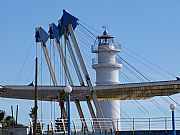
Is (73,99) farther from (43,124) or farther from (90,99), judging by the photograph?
(43,124)

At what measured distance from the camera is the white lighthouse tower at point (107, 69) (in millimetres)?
58406

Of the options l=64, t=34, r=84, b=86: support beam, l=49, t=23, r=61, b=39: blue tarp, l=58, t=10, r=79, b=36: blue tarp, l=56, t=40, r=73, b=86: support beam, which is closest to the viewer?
l=64, t=34, r=84, b=86: support beam

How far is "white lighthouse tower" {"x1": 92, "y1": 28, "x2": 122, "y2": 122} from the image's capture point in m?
58.4

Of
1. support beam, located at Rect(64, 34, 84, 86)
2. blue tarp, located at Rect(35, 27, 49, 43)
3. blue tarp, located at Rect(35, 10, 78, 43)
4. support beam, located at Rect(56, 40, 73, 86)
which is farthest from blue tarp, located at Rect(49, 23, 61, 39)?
support beam, located at Rect(64, 34, 84, 86)

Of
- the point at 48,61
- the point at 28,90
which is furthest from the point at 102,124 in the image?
the point at 48,61

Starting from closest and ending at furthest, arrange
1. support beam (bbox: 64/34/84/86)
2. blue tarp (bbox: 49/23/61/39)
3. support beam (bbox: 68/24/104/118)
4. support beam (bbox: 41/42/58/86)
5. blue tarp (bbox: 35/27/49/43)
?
support beam (bbox: 68/24/104/118), support beam (bbox: 64/34/84/86), support beam (bbox: 41/42/58/86), blue tarp (bbox: 49/23/61/39), blue tarp (bbox: 35/27/49/43)

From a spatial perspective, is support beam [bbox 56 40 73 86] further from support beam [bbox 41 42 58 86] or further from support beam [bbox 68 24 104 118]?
support beam [bbox 68 24 104 118]

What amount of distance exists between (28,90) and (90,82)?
6.16 metres

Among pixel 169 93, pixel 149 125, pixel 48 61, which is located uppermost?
pixel 48 61

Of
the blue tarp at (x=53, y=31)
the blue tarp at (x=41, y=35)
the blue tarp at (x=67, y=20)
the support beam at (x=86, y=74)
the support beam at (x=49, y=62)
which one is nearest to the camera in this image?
the support beam at (x=86, y=74)

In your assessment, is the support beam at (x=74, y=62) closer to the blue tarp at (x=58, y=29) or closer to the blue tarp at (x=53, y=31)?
the blue tarp at (x=58, y=29)

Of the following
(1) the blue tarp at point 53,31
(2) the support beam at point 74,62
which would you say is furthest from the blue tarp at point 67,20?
(1) the blue tarp at point 53,31

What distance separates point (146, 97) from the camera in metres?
60.1

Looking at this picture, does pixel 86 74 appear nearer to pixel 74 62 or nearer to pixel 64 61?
pixel 74 62
